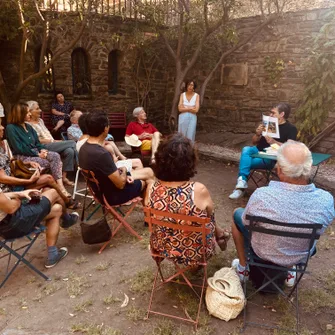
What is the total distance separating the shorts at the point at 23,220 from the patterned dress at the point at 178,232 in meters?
1.09

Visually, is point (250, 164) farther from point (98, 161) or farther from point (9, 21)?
point (9, 21)

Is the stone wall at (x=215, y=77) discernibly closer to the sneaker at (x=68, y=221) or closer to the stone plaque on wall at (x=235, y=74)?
the stone plaque on wall at (x=235, y=74)

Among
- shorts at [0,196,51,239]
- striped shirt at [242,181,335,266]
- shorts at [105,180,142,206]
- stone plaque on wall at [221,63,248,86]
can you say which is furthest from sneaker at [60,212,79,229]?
stone plaque on wall at [221,63,248,86]

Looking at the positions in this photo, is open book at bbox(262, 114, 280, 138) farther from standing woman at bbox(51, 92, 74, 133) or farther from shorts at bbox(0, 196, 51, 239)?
standing woman at bbox(51, 92, 74, 133)

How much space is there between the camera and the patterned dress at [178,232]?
245 centimetres

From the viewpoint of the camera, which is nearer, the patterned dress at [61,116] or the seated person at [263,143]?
the seated person at [263,143]

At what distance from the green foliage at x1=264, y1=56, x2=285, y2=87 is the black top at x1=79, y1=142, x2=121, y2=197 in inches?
232

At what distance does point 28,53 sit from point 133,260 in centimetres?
651

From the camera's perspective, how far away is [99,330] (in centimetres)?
242

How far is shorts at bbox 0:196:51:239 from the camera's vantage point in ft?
9.23

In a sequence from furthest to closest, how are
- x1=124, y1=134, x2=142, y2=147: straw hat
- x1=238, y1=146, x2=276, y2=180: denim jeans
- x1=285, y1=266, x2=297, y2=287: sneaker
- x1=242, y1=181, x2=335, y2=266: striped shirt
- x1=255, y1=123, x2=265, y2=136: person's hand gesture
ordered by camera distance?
x1=124, y1=134, x2=142, y2=147: straw hat
x1=238, y1=146, x2=276, y2=180: denim jeans
x1=255, y1=123, x2=265, y2=136: person's hand gesture
x1=285, y1=266, x2=297, y2=287: sneaker
x1=242, y1=181, x2=335, y2=266: striped shirt

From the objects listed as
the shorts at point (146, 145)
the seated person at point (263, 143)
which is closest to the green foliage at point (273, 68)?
the seated person at point (263, 143)

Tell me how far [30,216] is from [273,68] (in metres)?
6.84

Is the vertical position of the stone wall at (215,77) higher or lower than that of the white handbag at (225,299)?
higher
